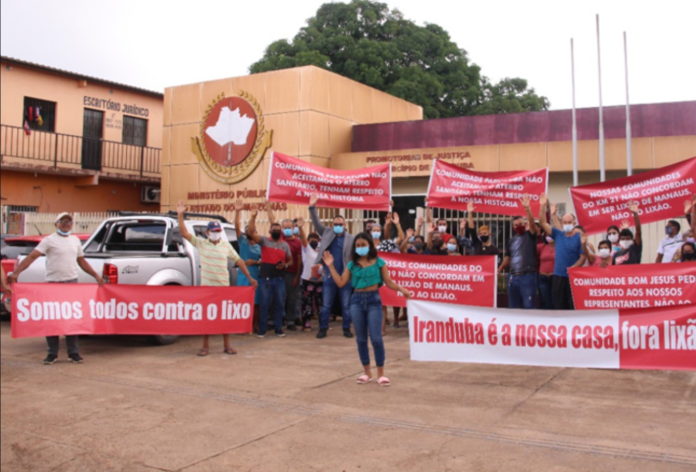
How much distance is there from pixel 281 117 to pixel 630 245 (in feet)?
35.7

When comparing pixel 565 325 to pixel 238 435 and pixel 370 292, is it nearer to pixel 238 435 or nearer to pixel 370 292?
pixel 370 292

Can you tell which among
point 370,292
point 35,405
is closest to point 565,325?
point 370,292

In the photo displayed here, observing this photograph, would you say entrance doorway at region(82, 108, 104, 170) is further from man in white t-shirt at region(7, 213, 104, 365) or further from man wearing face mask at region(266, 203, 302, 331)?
man in white t-shirt at region(7, 213, 104, 365)

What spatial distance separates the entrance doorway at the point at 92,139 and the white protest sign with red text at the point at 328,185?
13444mm

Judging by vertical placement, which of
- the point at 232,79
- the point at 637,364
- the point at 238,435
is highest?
the point at 232,79

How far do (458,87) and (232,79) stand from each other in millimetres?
16331

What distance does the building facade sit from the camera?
21.1 metres

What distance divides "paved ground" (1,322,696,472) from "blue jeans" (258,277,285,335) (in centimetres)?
174

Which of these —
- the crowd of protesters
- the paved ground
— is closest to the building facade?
the crowd of protesters

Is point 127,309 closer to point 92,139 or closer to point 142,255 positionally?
point 142,255

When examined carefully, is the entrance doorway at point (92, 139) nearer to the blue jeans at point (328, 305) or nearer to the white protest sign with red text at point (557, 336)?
the blue jeans at point (328, 305)

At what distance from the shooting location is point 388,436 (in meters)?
5.67

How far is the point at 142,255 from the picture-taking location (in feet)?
33.7

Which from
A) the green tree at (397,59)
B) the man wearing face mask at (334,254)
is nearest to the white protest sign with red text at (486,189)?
the man wearing face mask at (334,254)
